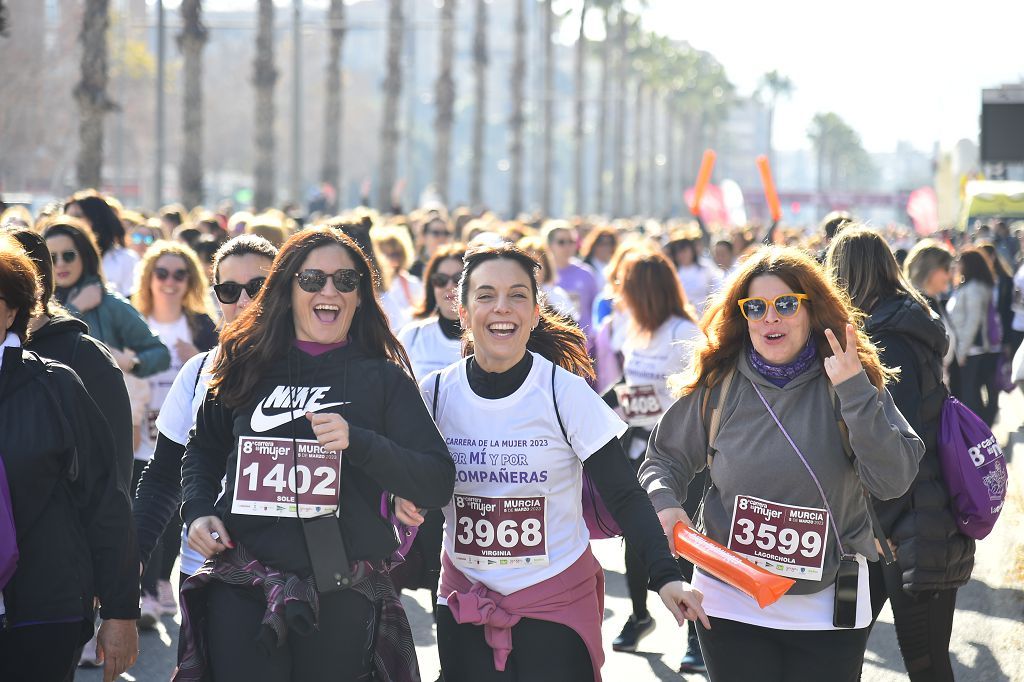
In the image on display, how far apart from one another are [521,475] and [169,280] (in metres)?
4.30

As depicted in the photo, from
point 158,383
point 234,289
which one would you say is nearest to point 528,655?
point 234,289

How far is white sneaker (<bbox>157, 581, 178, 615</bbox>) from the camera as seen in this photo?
767 cm

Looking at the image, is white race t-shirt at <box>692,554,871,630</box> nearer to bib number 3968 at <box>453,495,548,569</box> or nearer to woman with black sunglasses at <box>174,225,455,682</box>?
bib number 3968 at <box>453,495,548,569</box>

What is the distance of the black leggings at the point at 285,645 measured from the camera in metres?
3.78

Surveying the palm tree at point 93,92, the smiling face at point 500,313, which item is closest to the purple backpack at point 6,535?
the smiling face at point 500,313

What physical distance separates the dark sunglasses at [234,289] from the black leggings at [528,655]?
1.82 m

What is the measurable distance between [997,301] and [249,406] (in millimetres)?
12840

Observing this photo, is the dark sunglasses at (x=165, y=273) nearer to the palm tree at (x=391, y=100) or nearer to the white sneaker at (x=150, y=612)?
the white sneaker at (x=150, y=612)

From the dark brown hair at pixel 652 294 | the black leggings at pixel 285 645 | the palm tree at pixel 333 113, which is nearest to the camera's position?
the black leggings at pixel 285 645

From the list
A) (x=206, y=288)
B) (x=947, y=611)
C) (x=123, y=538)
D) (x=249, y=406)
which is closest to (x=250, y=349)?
(x=249, y=406)

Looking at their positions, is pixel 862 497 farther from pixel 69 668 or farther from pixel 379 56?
pixel 379 56

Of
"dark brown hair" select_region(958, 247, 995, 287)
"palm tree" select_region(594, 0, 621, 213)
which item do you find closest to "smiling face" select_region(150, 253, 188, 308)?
"dark brown hair" select_region(958, 247, 995, 287)

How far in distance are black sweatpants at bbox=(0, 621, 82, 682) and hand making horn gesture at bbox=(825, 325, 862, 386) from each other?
7.02 ft

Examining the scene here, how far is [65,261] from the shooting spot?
7023mm
